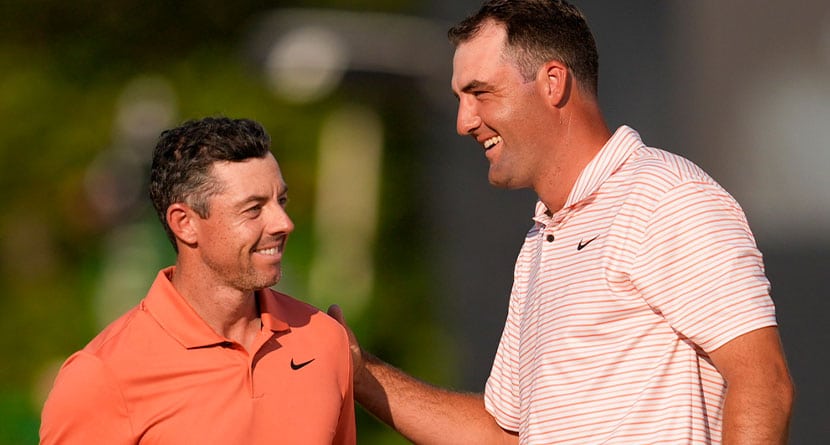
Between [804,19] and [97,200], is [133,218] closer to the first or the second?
[97,200]

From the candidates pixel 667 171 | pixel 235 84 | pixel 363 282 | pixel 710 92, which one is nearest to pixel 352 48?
pixel 235 84

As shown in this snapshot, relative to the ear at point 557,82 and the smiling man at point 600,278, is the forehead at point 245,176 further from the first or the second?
the ear at point 557,82

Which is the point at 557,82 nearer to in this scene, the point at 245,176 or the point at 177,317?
the point at 245,176

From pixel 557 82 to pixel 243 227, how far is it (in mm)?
896

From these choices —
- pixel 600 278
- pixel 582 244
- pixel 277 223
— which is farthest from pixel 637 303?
pixel 277 223

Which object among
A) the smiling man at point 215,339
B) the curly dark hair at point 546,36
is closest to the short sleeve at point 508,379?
the smiling man at point 215,339

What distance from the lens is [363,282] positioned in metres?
6.16

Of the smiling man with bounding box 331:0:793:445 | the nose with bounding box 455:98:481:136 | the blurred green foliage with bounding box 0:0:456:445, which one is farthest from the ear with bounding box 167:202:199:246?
the blurred green foliage with bounding box 0:0:456:445

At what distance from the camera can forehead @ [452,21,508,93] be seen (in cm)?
350

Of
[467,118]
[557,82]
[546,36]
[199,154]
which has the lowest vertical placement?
[199,154]

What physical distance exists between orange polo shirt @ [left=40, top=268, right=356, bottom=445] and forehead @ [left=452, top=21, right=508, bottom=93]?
81cm

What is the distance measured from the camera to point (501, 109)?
3.49 meters

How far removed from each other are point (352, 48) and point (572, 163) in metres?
2.96

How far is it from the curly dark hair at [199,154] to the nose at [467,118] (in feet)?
1.74
